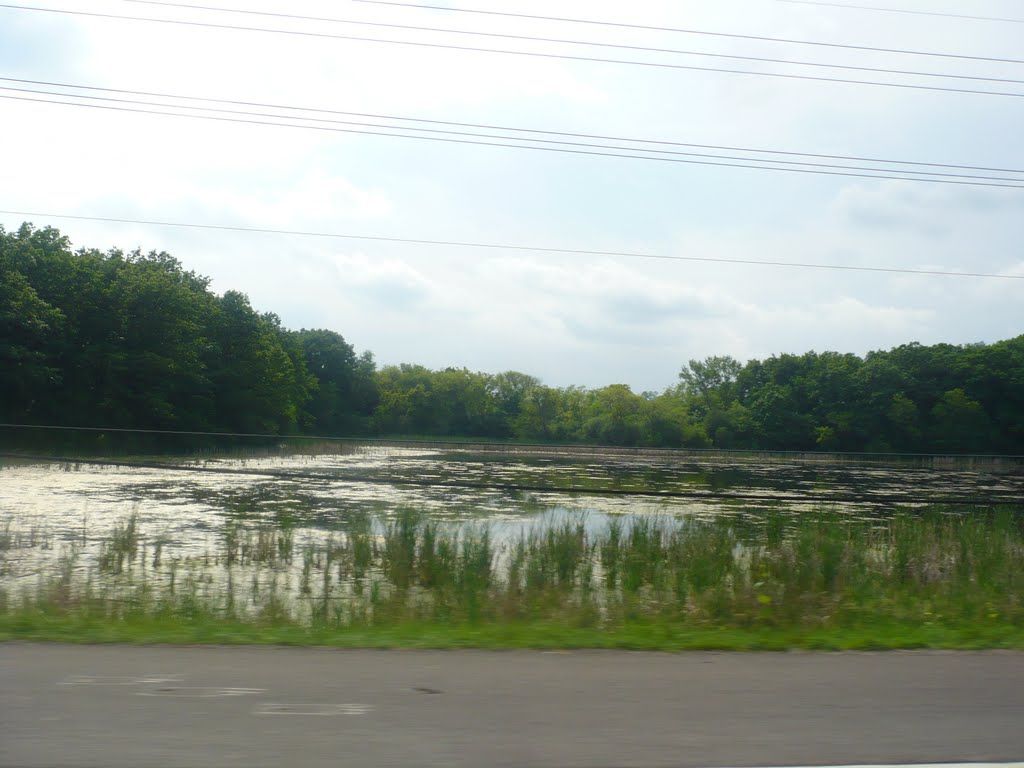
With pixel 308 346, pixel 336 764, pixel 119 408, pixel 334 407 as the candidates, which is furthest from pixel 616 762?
pixel 308 346

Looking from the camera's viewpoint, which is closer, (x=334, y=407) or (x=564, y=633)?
(x=564, y=633)

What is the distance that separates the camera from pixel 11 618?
7.96 metres

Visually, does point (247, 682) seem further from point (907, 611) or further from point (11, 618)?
point (907, 611)

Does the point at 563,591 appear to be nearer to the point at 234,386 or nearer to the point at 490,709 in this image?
the point at 490,709

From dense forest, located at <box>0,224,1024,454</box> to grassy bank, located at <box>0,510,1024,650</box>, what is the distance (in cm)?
2179

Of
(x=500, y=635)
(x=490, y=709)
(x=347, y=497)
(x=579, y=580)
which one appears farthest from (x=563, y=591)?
(x=347, y=497)

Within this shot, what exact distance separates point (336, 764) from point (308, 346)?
353ft

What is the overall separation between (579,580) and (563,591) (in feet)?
5.81

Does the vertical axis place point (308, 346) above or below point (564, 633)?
above

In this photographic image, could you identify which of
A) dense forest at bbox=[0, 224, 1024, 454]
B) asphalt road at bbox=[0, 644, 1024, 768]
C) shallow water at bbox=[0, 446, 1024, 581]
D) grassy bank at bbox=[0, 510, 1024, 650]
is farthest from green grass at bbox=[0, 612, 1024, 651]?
dense forest at bbox=[0, 224, 1024, 454]

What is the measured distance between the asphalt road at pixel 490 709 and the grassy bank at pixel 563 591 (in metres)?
0.78

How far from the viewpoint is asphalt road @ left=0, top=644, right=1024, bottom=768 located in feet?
14.6

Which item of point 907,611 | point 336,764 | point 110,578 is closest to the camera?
point 336,764

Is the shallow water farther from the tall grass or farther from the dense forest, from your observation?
the dense forest
